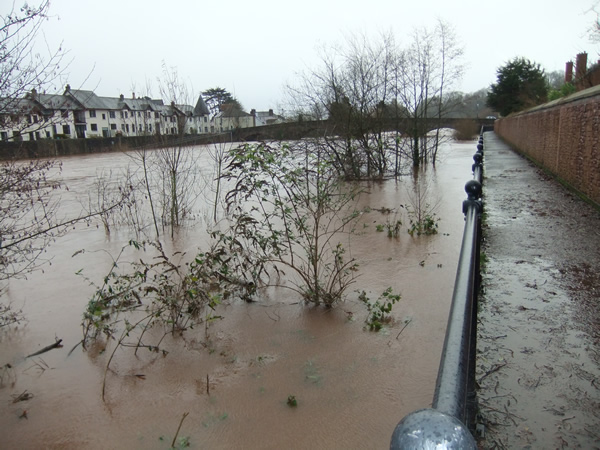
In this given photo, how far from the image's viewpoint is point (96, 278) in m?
9.00

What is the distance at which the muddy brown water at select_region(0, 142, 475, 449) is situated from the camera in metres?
4.37

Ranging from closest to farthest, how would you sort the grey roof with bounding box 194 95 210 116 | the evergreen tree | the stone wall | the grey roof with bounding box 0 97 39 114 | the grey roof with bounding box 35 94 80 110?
1. the grey roof with bounding box 0 97 39 114
2. the grey roof with bounding box 35 94 80 110
3. the stone wall
4. the grey roof with bounding box 194 95 210 116
5. the evergreen tree

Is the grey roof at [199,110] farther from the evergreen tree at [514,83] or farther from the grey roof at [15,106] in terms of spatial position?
the evergreen tree at [514,83]

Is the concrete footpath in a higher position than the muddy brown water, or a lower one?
higher

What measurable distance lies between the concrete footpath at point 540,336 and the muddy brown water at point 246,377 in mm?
1345

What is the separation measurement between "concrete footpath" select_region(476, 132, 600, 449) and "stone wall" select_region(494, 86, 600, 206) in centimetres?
145

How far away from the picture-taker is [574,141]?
8.51 meters

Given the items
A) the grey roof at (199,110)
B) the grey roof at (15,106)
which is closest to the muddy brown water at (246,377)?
the grey roof at (15,106)

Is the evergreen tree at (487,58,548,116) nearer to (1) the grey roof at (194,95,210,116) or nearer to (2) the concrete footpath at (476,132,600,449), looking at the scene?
(1) the grey roof at (194,95,210,116)

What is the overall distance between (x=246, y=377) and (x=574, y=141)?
23.8ft

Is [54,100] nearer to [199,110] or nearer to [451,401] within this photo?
[451,401]

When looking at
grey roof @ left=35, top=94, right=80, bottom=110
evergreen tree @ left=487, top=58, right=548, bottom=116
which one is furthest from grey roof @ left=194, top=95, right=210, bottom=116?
evergreen tree @ left=487, top=58, right=548, bottom=116

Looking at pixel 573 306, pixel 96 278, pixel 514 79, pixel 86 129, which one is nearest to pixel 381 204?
pixel 96 278

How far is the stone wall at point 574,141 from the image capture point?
709 cm
